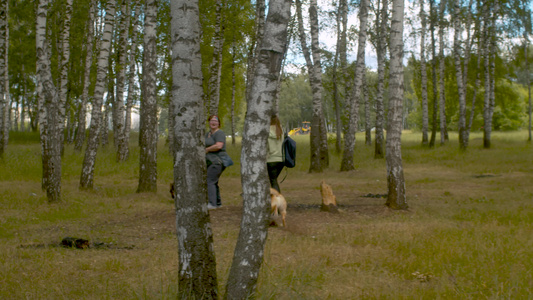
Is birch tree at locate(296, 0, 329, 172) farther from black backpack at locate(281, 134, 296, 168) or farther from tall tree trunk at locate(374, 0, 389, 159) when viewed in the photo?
black backpack at locate(281, 134, 296, 168)

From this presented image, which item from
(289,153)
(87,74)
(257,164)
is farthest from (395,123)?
(87,74)

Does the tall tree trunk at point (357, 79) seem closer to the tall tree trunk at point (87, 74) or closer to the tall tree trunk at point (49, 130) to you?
the tall tree trunk at point (49, 130)

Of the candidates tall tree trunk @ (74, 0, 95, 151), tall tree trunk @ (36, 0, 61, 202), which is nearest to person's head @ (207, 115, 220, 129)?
tall tree trunk @ (36, 0, 61, 202)

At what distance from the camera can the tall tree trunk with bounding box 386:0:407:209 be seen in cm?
936

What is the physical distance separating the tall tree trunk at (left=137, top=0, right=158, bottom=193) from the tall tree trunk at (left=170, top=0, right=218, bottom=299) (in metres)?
7.72

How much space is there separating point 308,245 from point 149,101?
678 centimetres

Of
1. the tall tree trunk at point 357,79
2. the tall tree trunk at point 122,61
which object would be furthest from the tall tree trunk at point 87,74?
the tall tree trunk at point 357,79

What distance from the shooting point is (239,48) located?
33.7 m

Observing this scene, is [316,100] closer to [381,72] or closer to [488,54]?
[381,72]

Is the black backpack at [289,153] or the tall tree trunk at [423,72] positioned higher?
the tall tree trunk at [423,72]

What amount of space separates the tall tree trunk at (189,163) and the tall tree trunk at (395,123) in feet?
20.8

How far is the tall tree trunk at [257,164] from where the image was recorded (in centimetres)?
382

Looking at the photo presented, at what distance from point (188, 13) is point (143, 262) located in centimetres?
314

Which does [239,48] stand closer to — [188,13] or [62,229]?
[62,229]
